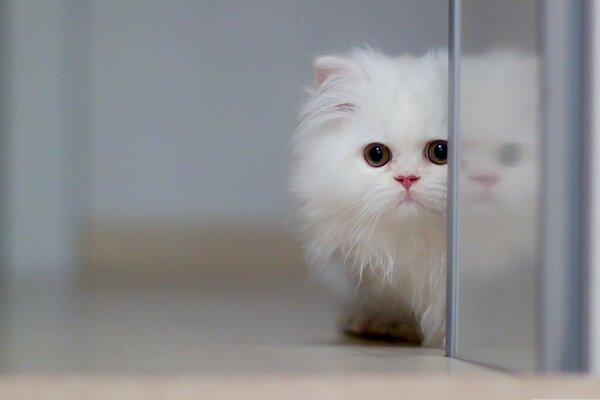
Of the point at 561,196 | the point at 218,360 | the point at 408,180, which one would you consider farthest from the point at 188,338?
the point at 561,196

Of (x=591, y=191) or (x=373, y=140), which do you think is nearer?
(x=591, y=191)

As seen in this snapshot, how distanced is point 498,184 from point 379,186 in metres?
0.30

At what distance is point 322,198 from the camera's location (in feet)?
4.25

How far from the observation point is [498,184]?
0.92 metres

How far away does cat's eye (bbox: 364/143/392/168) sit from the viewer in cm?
124

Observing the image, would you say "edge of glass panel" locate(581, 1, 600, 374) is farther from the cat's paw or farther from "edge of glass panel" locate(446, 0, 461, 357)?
the cat's paw

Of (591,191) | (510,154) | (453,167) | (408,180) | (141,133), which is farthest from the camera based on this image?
(141,133)

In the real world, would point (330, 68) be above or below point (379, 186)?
Answer: above

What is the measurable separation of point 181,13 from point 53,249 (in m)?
1.07

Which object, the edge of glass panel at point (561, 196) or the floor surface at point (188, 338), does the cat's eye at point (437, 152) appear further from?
the edge of glass panel at point (561, 196)

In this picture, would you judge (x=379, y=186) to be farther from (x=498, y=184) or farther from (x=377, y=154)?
(x=498, y=184)

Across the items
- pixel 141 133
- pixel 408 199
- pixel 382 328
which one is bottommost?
pixel 382 328

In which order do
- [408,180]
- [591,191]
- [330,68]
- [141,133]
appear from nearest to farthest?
[591,191]
[408,180]
[330,68]
[141,133]

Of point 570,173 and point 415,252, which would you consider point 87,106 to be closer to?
point 415,252
